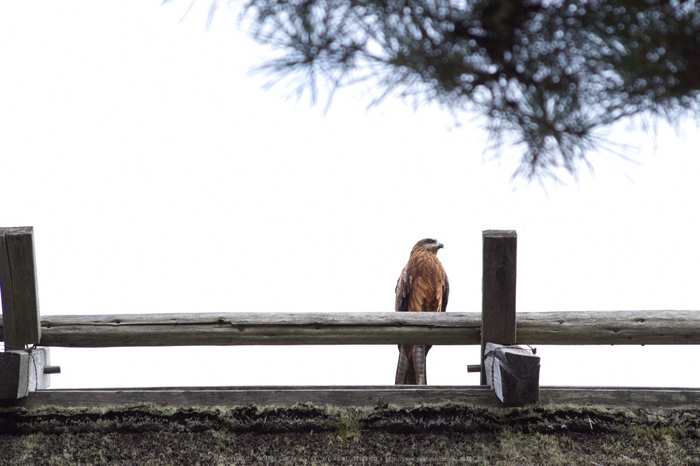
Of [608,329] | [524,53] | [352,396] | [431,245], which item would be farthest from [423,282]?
[524,53]

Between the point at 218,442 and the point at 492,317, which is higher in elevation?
the point at 492,317

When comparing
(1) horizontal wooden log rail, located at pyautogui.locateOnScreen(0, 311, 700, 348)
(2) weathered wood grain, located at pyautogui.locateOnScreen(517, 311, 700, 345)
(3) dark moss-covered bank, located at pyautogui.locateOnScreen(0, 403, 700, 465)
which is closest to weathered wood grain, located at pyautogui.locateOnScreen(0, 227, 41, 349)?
(1) horizontal wooden log rail, located at pyautogui.locateOnScreen(0, 311, 700, 348)

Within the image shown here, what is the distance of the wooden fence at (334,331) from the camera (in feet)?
13.2

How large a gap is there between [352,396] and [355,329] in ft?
1.79

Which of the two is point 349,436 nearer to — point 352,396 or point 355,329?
point 352,396

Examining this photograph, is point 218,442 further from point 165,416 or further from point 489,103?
point 489,103

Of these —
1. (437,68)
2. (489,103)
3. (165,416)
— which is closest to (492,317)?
(489,103)

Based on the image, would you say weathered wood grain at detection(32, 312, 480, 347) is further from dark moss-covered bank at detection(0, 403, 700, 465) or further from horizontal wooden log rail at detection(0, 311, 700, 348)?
dark moss-covered bank at detection(0, 403, 700, 465)

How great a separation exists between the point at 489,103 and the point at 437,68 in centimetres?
33

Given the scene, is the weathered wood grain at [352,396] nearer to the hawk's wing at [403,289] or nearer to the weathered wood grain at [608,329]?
the weathered wood grain at [608,329]

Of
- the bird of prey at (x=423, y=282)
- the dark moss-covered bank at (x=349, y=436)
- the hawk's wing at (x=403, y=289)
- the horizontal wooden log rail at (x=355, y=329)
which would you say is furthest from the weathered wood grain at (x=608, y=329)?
the hawk's wing at (x=403, y=289)

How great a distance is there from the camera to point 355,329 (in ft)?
13.8

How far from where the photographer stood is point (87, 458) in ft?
12.1

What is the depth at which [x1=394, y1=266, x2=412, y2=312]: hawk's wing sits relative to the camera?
571cm
